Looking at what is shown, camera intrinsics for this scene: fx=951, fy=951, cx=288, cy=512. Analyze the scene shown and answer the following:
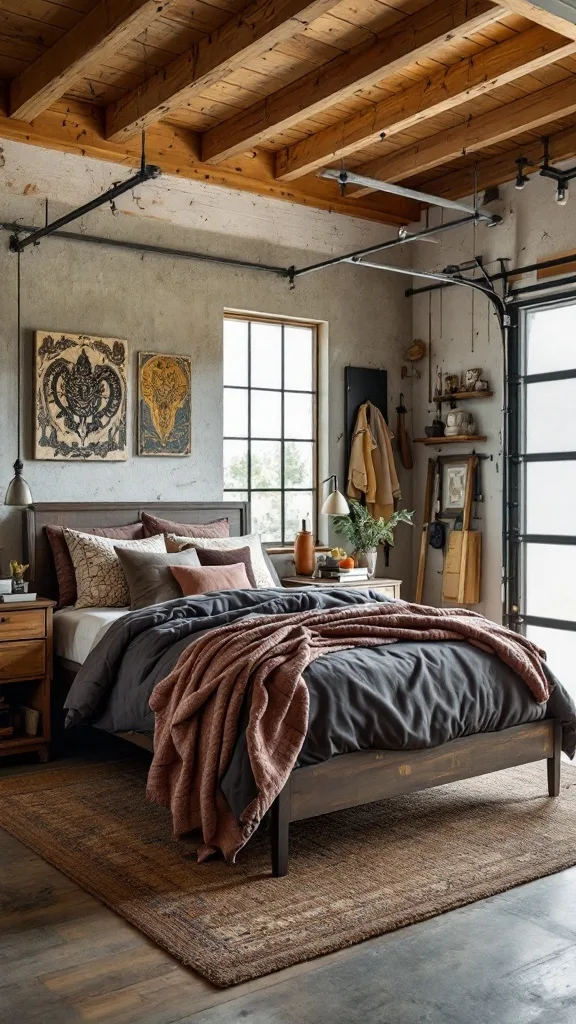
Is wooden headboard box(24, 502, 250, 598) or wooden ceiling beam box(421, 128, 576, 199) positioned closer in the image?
wooden headboard box(24, 502, 250, 598)

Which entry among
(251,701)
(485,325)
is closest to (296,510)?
(485,325)

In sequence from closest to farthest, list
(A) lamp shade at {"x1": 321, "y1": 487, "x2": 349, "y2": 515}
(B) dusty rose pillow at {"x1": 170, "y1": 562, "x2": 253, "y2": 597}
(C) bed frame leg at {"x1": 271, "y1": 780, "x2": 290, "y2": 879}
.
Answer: (C) bed frame leg at {"x1": 271, "y1": 780, "x2": 290, "y2": 879}
(B) dusty rose pillow at {"x1": 170, "y1": 562, "x2": 253, "y2": 597}
(A) lamp shade at {"x1": 321, "y1": 487, "x2": 349, "y2": 515}

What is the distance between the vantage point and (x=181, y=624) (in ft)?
13.3

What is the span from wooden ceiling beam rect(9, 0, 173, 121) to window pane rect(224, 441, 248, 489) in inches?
91.8

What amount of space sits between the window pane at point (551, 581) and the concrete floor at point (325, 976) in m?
3.25

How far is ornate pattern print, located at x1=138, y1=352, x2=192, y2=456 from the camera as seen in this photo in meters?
5.85

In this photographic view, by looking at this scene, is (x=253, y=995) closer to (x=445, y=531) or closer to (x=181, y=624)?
(x=181, y=624)

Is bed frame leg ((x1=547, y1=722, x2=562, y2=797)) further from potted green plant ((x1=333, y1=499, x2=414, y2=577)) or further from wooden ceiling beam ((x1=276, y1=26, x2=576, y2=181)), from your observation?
wooden ceiling beam ((x1=276, y1=26, x2=576, y2=181))

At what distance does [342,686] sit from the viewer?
345 centimetres

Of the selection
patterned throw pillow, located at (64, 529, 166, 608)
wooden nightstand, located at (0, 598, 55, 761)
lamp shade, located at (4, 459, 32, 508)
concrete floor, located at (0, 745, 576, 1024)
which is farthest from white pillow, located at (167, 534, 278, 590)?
concrete floor, located at (0, 745, 576, 1024)

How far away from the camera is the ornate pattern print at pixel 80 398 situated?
545cm

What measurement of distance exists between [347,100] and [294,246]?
130 cm

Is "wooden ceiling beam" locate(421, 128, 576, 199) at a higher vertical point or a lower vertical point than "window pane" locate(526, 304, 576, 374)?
higher

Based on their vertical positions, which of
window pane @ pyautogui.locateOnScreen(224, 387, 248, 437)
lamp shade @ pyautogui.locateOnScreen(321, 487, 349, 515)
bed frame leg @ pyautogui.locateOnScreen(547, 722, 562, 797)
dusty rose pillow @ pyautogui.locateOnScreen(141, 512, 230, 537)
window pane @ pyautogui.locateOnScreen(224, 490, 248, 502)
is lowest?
bed frame leg @ pyautogui.locateOnScreen(547, 722, 562, 797)
